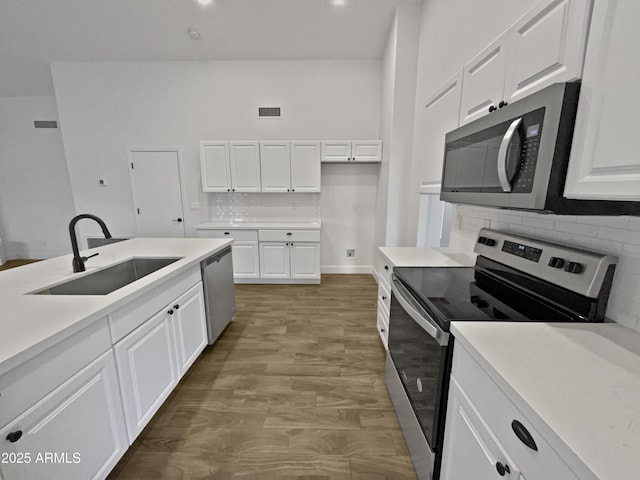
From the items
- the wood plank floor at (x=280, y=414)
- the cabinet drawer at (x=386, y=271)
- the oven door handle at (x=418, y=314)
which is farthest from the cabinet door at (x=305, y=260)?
the oven door handle at (x=418, y=314)

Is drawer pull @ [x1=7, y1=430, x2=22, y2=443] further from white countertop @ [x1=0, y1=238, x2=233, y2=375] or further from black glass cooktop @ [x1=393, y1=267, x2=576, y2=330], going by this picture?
black glass cooktop @ [x1=393, y1=267, x2=576, y2=330]

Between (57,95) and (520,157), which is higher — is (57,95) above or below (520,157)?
above

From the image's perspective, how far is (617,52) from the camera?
0.69 m

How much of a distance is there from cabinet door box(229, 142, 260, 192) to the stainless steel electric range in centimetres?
294

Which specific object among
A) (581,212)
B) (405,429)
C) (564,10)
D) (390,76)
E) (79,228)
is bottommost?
(405,429)

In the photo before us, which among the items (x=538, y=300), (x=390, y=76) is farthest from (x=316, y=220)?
(x=538, y=300)

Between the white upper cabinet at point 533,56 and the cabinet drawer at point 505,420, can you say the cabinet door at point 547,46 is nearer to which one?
the white upper cabinet at point 533,56

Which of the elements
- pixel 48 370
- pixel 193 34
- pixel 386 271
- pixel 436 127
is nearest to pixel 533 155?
pixel 436 127

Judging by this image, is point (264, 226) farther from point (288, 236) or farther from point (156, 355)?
point (156, 355)

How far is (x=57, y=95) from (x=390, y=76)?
5.12 metres

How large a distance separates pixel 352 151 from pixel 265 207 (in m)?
1.64

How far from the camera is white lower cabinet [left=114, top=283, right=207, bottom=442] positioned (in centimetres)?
132

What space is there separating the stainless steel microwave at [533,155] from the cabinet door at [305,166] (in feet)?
9.10

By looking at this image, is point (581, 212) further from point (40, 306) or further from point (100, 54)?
point (100, 54)
